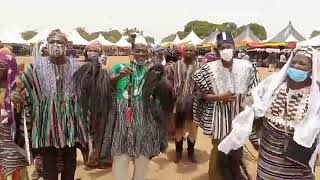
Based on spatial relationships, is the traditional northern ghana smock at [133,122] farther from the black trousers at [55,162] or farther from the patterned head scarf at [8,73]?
the patterned head scarf at [8,73]

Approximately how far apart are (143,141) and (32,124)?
1.08 m

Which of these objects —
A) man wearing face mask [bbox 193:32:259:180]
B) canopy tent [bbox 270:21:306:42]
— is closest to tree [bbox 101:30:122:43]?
canopy tent [bbox 270:21:306:42]

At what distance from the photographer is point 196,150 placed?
748cm

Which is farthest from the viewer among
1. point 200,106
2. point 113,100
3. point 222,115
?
point 200,106

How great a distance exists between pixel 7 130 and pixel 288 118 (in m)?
2.41

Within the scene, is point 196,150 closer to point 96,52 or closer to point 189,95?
point 189,95

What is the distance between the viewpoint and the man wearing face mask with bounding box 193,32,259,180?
15.3ft

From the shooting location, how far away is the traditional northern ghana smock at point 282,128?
3279mm

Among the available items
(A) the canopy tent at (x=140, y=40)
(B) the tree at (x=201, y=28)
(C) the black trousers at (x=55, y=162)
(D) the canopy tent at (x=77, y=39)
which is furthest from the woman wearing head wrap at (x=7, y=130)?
(B) the tree at (x=201, y=28)

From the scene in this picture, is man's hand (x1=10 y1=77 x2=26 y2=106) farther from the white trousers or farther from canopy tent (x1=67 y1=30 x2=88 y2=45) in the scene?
canopy tent (x1=67 y1=30 x2=88 y2=45)

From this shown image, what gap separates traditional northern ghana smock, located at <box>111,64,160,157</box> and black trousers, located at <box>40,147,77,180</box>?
420 millimetres

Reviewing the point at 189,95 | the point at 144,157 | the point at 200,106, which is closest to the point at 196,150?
the point at 189,95

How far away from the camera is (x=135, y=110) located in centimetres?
434

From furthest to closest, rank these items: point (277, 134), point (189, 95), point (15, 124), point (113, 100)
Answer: point (189, 95), point (113, 100), point (15, 124), point (277, 134)
